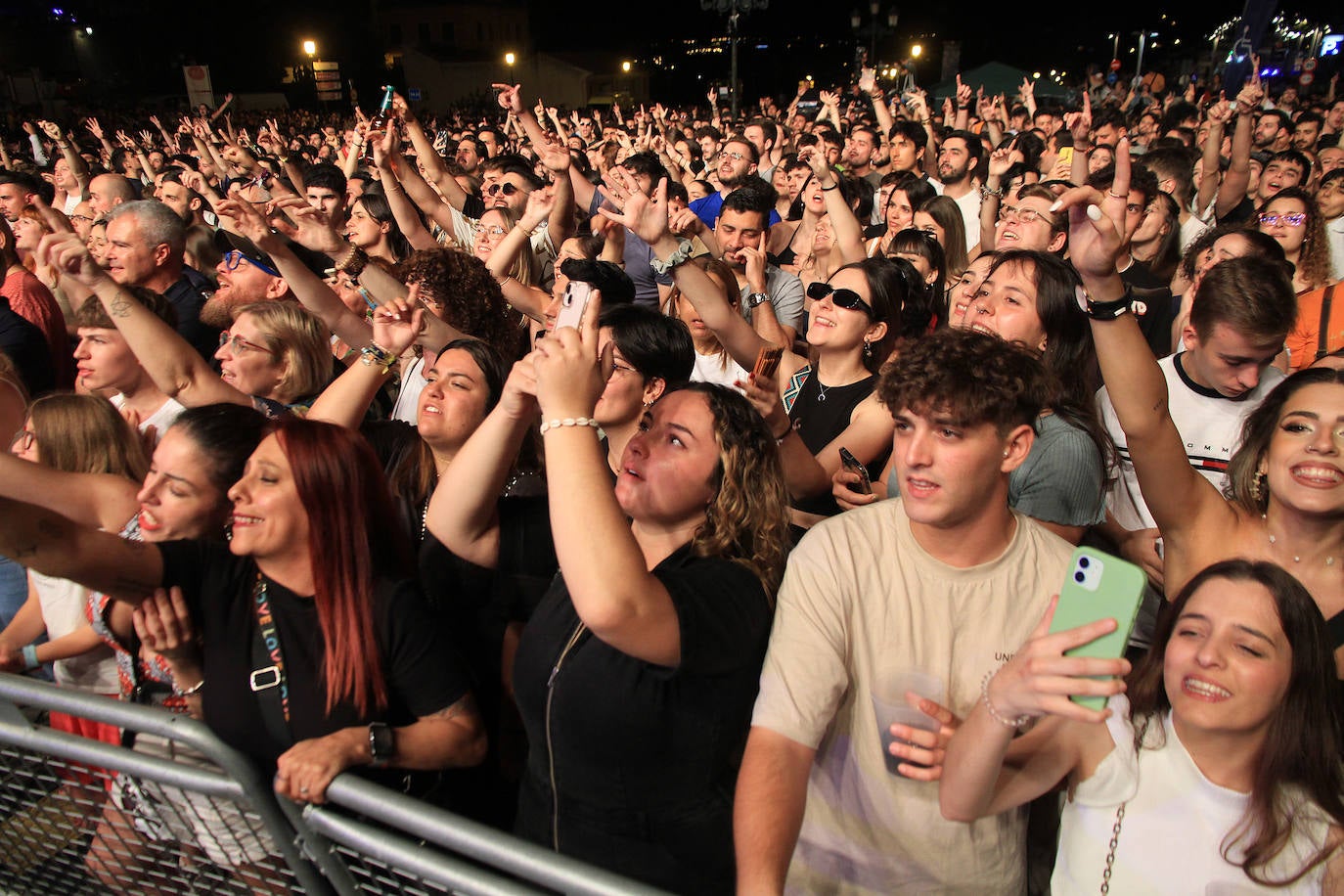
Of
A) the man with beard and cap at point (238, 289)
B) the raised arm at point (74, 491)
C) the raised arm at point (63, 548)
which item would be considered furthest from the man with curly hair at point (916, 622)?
the man with beard and cap at point (238, 289)

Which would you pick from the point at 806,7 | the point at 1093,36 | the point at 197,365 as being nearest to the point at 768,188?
the point at 197,365

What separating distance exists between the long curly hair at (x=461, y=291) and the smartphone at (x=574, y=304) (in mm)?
1899

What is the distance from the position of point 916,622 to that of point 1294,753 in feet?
2.12

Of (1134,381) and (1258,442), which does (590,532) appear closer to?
(1134,381)

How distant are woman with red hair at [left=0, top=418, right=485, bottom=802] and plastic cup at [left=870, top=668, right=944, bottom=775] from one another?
36.6 inches

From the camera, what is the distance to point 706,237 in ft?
17.9

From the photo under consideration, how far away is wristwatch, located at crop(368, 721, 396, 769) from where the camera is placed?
1.78 m

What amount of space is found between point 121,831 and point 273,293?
2935 mm

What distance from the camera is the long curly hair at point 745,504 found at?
188 cm

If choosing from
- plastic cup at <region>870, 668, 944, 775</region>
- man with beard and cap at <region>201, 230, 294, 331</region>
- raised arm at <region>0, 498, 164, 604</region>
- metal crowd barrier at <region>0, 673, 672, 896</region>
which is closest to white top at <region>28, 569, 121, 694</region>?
metal crowd barrier at <region>0, 673, 672, 896</region>

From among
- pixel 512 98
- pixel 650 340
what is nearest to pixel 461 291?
pixel 650 340

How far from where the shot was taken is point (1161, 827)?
1513 mm

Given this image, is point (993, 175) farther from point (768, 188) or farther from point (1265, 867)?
point (1265, 867)

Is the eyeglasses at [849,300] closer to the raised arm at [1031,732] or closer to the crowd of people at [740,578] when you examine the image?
the crowd of people at [740,578]
